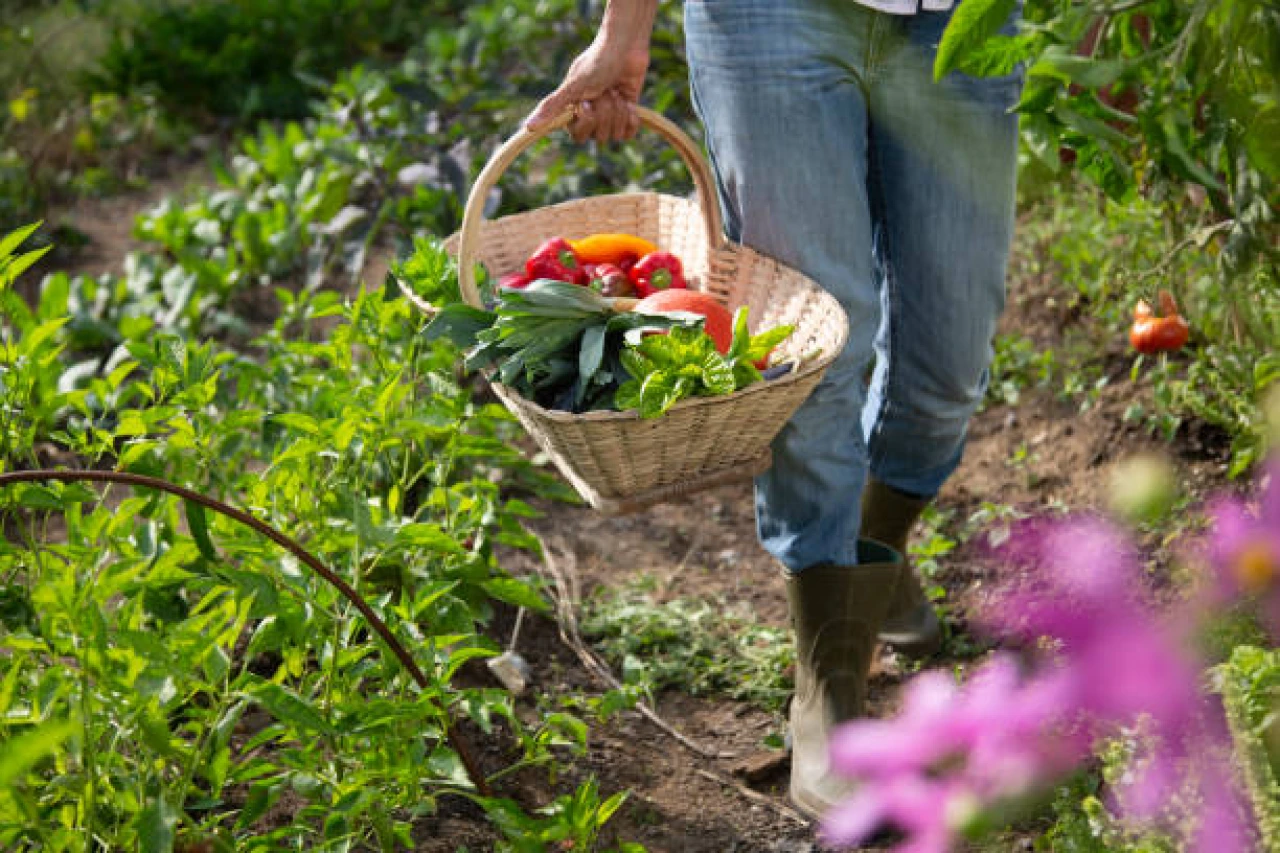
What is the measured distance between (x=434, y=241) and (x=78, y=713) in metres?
0.83

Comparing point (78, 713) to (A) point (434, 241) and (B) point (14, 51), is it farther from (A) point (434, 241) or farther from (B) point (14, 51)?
(B) point (14, 51)

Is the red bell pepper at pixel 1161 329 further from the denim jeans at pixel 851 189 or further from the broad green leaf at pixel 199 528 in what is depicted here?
the broad green leaf at pixel 199 528

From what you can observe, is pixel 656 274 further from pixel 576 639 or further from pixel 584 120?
pixel 576 639

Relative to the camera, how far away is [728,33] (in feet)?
6.02

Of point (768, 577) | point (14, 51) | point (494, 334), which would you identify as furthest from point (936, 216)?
point (14, 51)

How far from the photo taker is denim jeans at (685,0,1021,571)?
1.84 meters

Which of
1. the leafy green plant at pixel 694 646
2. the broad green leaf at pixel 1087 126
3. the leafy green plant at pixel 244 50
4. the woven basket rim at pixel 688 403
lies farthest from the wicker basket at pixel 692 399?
the leafy green plant at pixel 244 50

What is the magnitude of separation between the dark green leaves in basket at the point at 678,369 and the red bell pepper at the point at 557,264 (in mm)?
299

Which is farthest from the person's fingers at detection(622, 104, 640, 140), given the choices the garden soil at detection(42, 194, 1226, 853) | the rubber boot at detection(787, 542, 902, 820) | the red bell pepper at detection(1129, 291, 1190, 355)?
the red bell pepper at detection(1129, 291, 1190, 355)

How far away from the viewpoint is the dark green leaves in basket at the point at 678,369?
157cm

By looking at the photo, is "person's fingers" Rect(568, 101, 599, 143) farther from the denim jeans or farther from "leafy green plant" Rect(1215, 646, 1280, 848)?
"leafy green plant" Rect(1215, 646, 1280, 848)

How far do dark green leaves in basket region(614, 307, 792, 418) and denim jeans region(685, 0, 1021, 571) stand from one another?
0.30m

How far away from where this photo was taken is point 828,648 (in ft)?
6.77

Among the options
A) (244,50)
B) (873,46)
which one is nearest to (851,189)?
(873,46)
